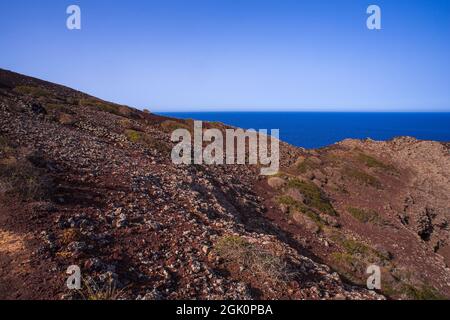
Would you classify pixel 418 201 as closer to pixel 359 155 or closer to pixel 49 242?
pixel 359 155

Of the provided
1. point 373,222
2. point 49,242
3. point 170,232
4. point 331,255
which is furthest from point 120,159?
point 373,222

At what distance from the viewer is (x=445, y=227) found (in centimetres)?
2798

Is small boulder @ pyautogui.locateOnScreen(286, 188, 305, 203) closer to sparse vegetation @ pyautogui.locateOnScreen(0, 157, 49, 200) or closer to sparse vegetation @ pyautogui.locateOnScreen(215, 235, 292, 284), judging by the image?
sparse vegetation @ pyautogui.locateOnScreen(215, 235, 292, 284)

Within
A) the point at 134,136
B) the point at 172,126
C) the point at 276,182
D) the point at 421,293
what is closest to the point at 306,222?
the point at 276,182

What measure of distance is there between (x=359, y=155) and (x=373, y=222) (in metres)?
14.7

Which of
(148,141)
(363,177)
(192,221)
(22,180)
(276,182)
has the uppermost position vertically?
(148,141)

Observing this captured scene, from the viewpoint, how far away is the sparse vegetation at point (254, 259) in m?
10.8

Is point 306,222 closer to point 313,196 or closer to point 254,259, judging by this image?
point 313,196

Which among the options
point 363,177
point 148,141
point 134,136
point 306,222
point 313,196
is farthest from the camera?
point 363,177

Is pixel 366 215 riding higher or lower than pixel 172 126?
lower

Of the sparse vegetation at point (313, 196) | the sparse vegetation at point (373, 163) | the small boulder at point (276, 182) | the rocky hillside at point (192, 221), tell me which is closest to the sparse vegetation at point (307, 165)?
the rocky hillside at point (192, 221)

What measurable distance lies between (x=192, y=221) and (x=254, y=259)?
353 centimetres

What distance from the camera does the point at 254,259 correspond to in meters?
11.3

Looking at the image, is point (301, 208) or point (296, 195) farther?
point (296, 195)
